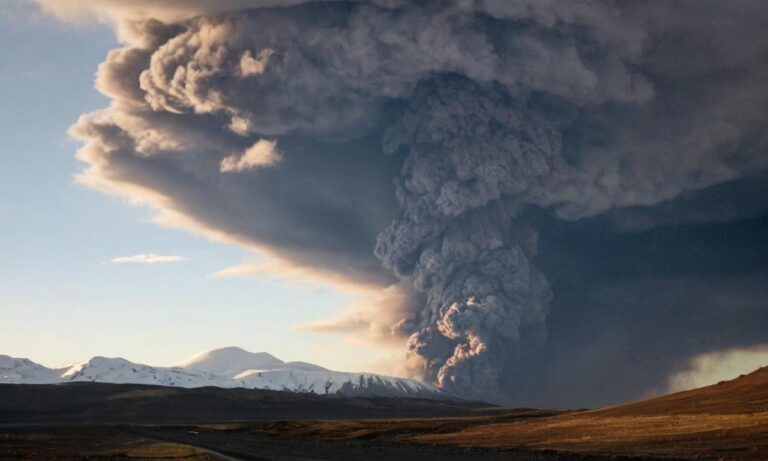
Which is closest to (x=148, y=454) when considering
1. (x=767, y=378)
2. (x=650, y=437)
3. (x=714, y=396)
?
(x=650, y=437)

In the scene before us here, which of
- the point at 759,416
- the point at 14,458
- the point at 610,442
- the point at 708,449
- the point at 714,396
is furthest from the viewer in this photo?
the point at 714,396

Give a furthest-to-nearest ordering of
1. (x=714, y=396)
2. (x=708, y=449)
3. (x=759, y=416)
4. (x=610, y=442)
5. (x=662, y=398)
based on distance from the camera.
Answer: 1. (x=662, y=398)
2. (x=714, y=396)
3. (x=759, y=416)
4. (x=610, y=442)
5. (x=708, y=449)

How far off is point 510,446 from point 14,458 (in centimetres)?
4227

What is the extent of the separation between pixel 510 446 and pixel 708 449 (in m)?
21.5

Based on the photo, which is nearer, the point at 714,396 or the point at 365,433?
the point at 714,396

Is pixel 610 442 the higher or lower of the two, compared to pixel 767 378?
lower

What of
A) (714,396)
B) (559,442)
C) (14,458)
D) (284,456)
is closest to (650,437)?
(559,442)

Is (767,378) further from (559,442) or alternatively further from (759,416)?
(559,442)

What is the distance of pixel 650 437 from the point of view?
200 ft

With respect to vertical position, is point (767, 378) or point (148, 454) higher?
point (767, 378)

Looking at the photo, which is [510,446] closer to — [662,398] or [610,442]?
[610,442]

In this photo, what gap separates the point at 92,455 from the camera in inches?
2420

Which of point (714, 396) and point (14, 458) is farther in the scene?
point (714, 396)

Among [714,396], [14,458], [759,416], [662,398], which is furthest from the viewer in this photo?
[662,398]
